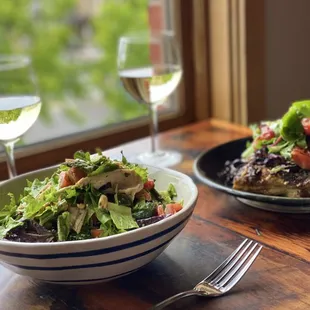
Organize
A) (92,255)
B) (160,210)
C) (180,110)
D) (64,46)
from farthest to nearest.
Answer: (64,46)
(180,110)
(160,210)
(92,255)

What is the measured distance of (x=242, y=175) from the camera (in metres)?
0.87

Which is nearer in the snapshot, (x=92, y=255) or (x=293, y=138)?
(x=92, y=255)

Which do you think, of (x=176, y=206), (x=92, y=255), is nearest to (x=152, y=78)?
(x=176, y=206)

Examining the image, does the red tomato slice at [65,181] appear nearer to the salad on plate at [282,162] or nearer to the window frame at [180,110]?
the salad on plate at [282,162]

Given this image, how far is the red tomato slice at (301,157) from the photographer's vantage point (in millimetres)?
846

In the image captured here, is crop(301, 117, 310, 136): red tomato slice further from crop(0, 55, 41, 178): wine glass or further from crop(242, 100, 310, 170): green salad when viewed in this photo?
crop(0, 55, 41, 178): wine glass

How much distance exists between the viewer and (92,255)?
606mm

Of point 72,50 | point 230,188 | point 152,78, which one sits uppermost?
point 152,78

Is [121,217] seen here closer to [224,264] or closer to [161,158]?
[224,264]

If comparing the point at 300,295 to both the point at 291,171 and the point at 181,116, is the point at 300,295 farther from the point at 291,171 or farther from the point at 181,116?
the point at 181,116

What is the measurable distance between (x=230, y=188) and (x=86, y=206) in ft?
0.87

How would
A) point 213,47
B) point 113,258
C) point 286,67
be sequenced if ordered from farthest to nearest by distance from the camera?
point 286,67
point 213,47
point 113,258

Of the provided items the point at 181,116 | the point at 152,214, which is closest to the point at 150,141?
the point at 181,116

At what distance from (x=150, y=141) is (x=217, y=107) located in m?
0.40
